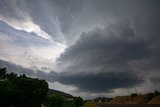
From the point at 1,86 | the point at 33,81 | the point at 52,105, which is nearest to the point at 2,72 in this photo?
the point at 52,105

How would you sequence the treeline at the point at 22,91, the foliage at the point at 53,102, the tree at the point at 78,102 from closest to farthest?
the treeline at the point at 22,91 < the foliage at the point at 53,102 < the tree at the point at 78,102

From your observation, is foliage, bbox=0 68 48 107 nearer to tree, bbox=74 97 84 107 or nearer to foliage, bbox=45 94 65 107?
foliage, bbox=45 94 65 107

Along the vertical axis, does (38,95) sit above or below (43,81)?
below

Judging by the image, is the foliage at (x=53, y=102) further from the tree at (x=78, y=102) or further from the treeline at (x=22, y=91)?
the tree at (x=78, y=102)

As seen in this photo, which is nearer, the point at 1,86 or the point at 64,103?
the point at 1,86

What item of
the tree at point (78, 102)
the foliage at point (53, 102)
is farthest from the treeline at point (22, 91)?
the tree at point (78, 102)

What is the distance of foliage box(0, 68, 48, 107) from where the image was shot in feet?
241

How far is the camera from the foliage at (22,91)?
241 ft

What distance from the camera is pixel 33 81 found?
85.4 m

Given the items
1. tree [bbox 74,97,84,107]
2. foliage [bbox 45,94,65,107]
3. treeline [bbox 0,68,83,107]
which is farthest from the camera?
tree [bbox 74,97,84,107]

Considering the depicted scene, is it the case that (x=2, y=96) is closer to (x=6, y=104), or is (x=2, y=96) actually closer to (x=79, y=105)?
(x=6, y=104)

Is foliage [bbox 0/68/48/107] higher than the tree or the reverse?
the reverse

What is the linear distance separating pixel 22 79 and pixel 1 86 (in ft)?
35.0

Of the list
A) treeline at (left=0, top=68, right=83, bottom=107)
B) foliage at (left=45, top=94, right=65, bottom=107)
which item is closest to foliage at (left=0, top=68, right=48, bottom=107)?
treeline at (left=0, top=68, right=83, bottom=107)
